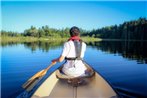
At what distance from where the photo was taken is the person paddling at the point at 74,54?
7660 mm

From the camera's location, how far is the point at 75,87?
316 inches

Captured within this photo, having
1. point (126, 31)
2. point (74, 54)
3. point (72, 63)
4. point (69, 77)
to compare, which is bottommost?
point (69, 77)

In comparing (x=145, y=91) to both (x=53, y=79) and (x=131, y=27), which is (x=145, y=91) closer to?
(x=53, y=79)

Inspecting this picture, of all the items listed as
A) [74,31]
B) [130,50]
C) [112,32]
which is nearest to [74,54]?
[74,31]

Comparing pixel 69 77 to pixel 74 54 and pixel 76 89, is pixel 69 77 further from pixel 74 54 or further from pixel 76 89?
pixel 74 54

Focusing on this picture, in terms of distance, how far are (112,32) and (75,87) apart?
Answer: 132287 mm

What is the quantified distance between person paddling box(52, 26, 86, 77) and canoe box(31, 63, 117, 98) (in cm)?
26

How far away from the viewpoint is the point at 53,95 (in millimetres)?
8125

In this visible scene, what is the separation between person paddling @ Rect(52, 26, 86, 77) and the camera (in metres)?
7.66

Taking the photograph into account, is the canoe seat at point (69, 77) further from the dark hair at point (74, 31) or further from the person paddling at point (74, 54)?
the dark hair at point (74, 31)

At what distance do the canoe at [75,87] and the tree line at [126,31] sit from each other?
95.4 metres

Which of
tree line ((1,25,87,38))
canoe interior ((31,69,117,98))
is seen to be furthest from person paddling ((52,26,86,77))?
tree line ((1,25,87,38))

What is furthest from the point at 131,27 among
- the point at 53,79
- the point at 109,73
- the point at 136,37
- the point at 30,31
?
the point at 53,79

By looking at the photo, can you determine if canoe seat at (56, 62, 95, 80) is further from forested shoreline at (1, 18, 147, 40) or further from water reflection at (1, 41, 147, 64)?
forested shoreline at (1, 18, 147, 40)
